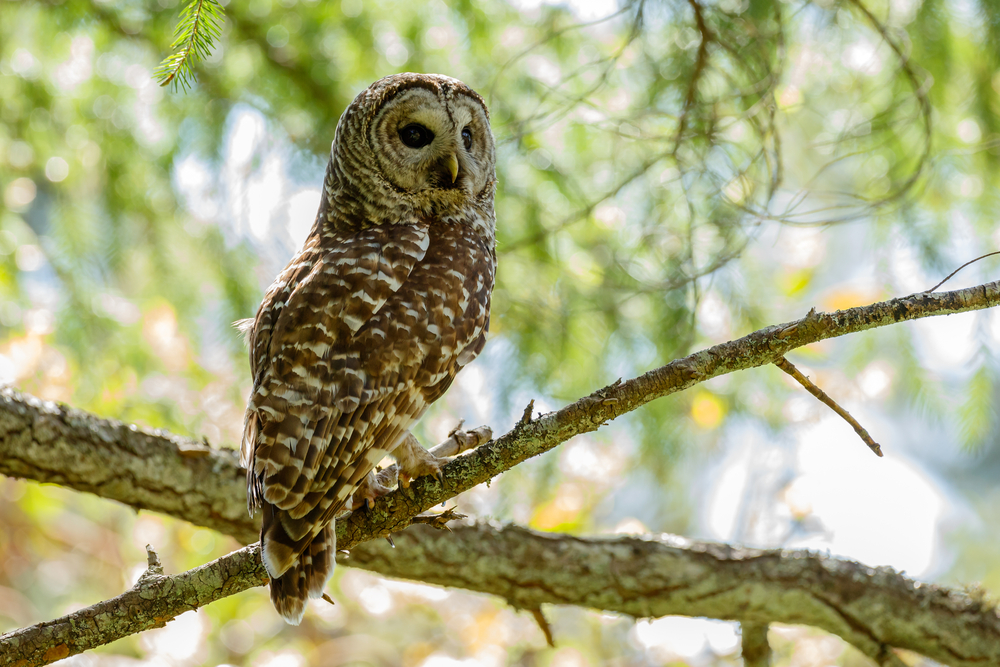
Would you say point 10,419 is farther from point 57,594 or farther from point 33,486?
point 57,594

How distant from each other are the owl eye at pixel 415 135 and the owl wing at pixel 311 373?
1.27ft

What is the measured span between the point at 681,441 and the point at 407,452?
5.56 feet

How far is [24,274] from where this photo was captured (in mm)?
3020

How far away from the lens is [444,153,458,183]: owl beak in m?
2.13

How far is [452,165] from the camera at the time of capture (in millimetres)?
2139

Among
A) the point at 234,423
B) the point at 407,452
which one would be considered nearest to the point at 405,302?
the point at 407,452

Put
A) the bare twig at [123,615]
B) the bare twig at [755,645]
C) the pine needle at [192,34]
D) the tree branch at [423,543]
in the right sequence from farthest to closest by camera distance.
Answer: the bare twig at [755,645] < the tree branch at [423,543] < the bare twig at [123,615] < the pine needle at [192,34]

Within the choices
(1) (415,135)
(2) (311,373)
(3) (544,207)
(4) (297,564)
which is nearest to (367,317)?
(2) (311,373)

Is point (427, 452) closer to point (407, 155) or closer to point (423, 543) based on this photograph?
point (423, 543)

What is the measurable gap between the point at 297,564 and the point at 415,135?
1172 mm

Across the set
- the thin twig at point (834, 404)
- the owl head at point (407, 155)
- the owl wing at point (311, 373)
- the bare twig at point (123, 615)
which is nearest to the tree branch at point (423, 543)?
the bare twig at point (123, 615)

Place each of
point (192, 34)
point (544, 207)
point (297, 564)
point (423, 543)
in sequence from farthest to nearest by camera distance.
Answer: point (544, 207), point (423, 543), point (297, 564), point (192, 34)

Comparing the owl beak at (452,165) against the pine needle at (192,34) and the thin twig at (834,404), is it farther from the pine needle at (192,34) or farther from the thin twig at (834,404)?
the thin twig at (834,404)

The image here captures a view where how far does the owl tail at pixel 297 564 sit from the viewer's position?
155cm
